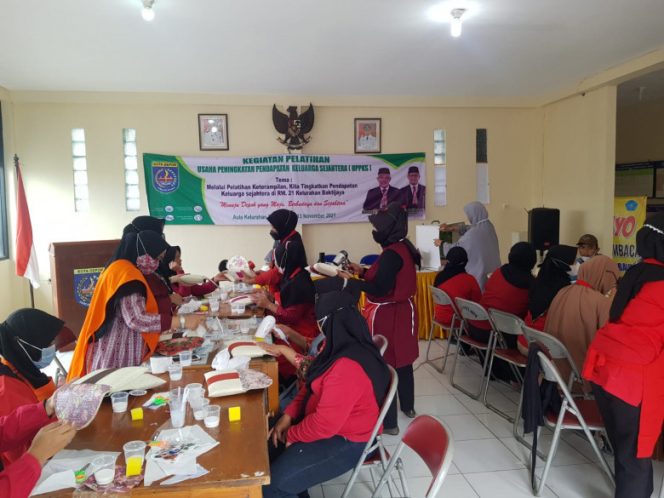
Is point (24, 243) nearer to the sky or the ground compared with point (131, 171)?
nearer to the ground

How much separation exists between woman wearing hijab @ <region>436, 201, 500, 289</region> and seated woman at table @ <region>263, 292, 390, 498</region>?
3220mm

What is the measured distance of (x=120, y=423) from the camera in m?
1.65

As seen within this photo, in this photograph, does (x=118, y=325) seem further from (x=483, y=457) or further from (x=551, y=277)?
(x=551, y=277)

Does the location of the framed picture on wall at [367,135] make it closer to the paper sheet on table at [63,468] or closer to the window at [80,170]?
the window at [80,170]

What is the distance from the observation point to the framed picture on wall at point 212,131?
589 centimetres

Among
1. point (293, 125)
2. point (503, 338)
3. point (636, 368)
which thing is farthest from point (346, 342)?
point (293, 125)

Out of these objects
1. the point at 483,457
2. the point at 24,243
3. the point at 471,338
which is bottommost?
the point at 483,457

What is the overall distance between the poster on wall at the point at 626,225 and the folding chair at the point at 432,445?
202 inches

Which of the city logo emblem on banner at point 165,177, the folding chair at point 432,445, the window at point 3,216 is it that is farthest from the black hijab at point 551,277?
the window at point 3,216

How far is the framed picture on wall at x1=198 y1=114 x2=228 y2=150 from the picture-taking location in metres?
5.89

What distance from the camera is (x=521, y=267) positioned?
11.8ft

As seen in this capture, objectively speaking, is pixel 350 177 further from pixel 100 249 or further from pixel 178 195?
pixel 100 249

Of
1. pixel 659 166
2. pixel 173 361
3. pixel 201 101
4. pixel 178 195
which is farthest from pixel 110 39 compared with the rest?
pixel 659 166

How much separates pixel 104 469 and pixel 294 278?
77.7 inches
